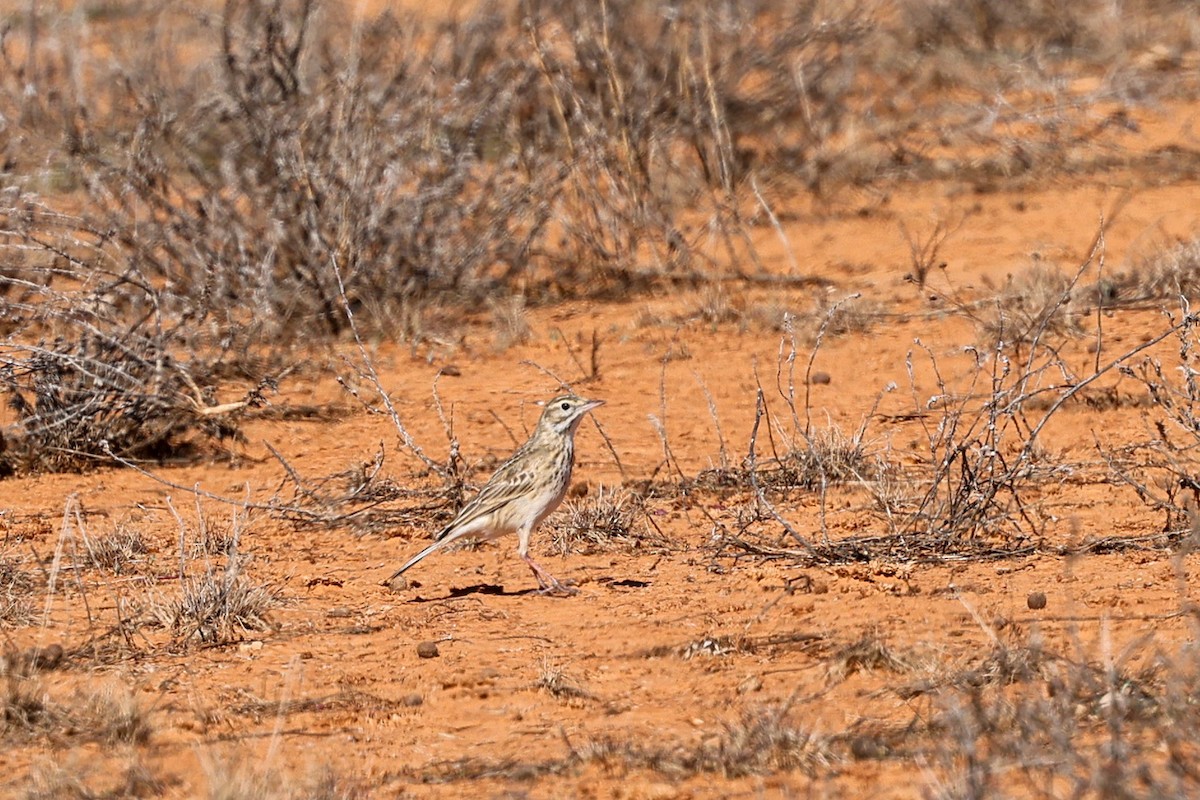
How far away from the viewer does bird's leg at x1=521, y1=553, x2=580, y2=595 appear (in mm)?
6391

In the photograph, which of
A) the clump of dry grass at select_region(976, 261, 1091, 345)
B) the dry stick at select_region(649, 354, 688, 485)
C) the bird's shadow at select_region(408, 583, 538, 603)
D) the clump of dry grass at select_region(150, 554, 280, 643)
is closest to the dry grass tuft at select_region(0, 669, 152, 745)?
the clump of dry grass at select_region(150, 554, 280, 643)

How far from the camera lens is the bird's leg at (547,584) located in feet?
21.0

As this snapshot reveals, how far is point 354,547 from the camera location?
7.26 meters

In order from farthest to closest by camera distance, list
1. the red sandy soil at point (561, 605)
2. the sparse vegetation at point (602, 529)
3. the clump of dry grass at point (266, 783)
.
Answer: the sparse vegetation at point (602, 529)
the red sandy soil at point (561, 605)
the clump of dry grass at point (266, 783)

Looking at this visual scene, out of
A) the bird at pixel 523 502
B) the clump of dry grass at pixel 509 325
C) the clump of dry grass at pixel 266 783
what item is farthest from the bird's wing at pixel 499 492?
the clump of dry grass at pixel 509 325

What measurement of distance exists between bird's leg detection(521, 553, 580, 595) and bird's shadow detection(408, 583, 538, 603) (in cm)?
5

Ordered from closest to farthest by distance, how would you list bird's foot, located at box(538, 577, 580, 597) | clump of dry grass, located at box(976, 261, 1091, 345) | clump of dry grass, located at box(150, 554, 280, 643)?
clump of dry grass, located at box(150, 554, 280, 643), bird's foot, located at box(538, 577, 580, 597), clump of dry grass, located at box(976, 261, 1091, 345)

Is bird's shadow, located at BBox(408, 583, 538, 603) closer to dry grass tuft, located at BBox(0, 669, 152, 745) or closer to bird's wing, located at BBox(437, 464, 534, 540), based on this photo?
bird's wing, located at BBox(437, 464, 534, 540)

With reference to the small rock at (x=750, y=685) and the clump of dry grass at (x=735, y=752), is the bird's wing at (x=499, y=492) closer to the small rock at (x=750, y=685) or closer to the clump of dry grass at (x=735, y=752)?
the small rock at (x=750, y=685)

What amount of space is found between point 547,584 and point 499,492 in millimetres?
372

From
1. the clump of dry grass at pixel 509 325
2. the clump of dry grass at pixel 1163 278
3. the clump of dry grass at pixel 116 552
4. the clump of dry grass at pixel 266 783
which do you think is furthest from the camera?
the clump of dry grass at pixel 509 325

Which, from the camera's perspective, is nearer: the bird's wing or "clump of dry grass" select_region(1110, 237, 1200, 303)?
the bird's wing

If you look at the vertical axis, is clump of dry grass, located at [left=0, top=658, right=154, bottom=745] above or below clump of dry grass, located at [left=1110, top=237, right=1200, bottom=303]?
below

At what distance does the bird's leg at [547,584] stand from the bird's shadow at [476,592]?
45 millimetres
